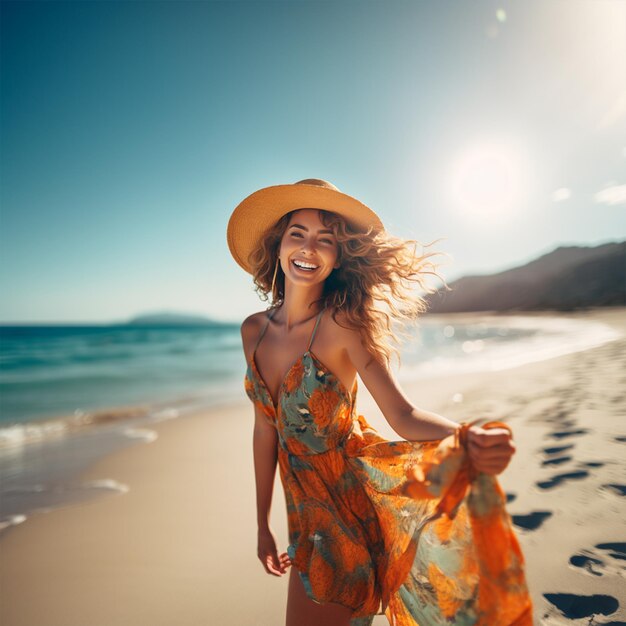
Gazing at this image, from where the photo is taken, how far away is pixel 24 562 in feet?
10.1

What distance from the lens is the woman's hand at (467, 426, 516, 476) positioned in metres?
1.06

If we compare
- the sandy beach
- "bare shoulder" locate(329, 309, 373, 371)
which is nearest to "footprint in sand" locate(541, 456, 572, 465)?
the sandy beach

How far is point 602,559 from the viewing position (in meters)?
2.29

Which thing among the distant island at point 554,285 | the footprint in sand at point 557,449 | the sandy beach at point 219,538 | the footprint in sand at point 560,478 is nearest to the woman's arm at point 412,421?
the sandy beach at point 219,538

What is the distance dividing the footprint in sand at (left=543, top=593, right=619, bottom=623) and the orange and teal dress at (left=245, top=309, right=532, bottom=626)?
1048 millimetres

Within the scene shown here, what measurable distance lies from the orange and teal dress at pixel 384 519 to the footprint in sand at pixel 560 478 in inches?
84.5

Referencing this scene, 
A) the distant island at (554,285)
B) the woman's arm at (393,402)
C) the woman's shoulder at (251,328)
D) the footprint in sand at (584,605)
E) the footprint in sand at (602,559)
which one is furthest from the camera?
the distant island at (554,285)

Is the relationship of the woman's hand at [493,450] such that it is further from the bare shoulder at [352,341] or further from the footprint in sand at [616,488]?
the footprint in sand at [616,488]

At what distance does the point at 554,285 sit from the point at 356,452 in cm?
7748

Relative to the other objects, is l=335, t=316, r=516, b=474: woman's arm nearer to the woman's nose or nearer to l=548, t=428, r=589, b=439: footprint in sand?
the woman's nose

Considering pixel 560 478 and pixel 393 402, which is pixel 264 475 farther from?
pixel 560 478

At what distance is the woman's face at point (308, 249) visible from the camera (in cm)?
211

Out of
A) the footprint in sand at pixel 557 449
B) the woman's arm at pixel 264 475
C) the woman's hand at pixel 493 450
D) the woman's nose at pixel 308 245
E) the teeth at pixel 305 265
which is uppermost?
the woman's nose at pixel 308 245

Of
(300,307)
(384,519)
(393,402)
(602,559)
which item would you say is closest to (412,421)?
(393,402)
